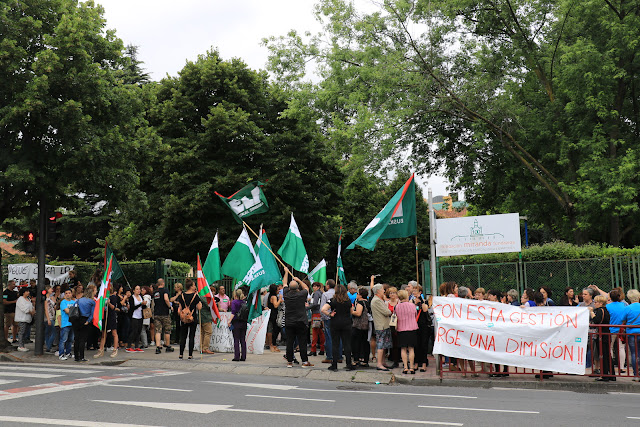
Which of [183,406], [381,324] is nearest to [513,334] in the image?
[381,324]

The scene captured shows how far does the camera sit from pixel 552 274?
18531 mm

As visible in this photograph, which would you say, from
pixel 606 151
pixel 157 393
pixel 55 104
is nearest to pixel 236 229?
pixel 55 104

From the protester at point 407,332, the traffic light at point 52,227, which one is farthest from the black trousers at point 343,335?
the traffic light at point 52,227

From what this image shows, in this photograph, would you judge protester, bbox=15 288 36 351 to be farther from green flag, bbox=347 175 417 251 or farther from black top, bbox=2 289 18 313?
green flag, bbox=347 175 417 251

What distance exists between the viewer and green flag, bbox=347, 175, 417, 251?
1371 cm

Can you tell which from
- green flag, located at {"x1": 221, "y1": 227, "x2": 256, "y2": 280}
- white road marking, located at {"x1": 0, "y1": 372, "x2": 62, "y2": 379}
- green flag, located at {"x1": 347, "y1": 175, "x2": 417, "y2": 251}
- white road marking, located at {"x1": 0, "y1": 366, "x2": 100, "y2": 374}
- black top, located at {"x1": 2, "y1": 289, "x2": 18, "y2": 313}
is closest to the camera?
white road marking, located at {"x1": 0, "y1": 372, "x2": 62, "y2": 379}

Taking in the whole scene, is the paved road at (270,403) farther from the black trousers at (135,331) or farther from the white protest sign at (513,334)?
the black trousers at (135,331)

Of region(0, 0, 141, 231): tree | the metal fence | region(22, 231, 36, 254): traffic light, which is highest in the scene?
region(0, 0, 141, 231): tree

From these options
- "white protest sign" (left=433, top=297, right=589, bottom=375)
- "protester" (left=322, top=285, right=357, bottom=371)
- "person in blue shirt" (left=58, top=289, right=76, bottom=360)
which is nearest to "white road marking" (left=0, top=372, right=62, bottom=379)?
"person in blue shirt" (left=58, top=289, right=76, bottom=360)

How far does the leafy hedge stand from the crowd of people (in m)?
2.89

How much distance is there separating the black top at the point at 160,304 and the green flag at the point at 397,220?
6.01 metres

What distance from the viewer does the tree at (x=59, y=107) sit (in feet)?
50.5

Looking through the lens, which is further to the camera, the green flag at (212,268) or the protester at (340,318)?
the green flag at (212,268)

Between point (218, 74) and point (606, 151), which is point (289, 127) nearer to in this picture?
point (218, 74)
